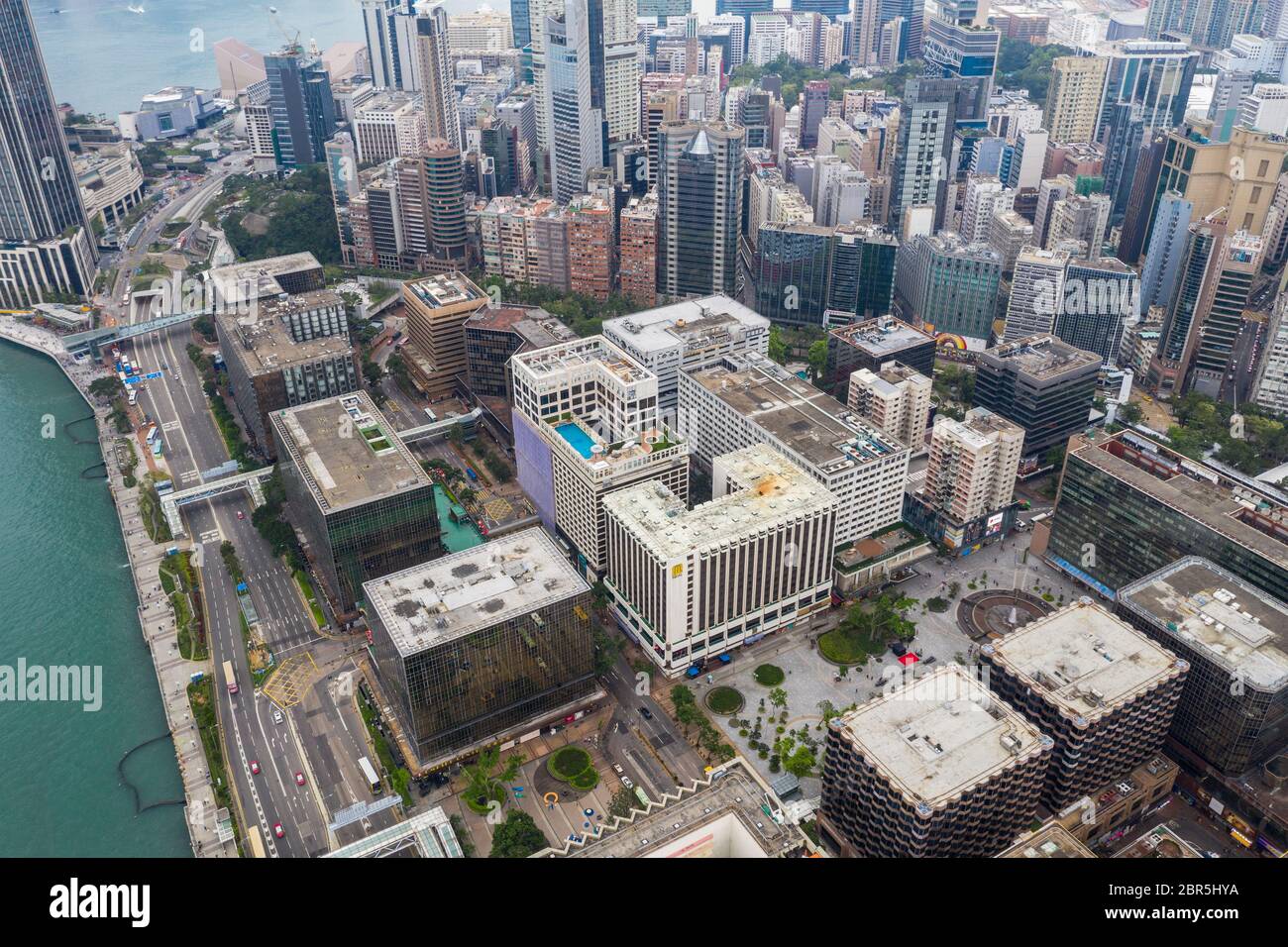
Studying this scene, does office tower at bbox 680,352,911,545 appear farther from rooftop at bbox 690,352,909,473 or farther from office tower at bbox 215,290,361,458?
office tower at bbox 215,290,361,458

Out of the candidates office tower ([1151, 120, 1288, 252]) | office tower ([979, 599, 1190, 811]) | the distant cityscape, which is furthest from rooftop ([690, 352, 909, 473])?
office tower ([1151, 120, 1288, 252])

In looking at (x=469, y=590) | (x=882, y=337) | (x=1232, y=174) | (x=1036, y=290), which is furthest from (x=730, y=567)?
(x=1232, y=174)

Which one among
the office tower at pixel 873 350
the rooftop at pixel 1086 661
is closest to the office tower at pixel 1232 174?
the office tower at pixel 873 350

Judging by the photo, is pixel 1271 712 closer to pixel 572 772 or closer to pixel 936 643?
pixel 936 643

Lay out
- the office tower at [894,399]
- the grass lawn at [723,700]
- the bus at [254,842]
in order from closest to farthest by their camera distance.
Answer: the bus at [254,842], the grass lawn at [723,700], the office tower at [894,399]

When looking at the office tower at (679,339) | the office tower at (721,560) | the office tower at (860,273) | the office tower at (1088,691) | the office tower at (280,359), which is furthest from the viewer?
the office tower at (860,273)

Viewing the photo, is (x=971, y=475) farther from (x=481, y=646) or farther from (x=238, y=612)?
(x=238, y=612)

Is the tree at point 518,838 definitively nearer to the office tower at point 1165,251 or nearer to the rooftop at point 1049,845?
the rooftop at point 1049,845
